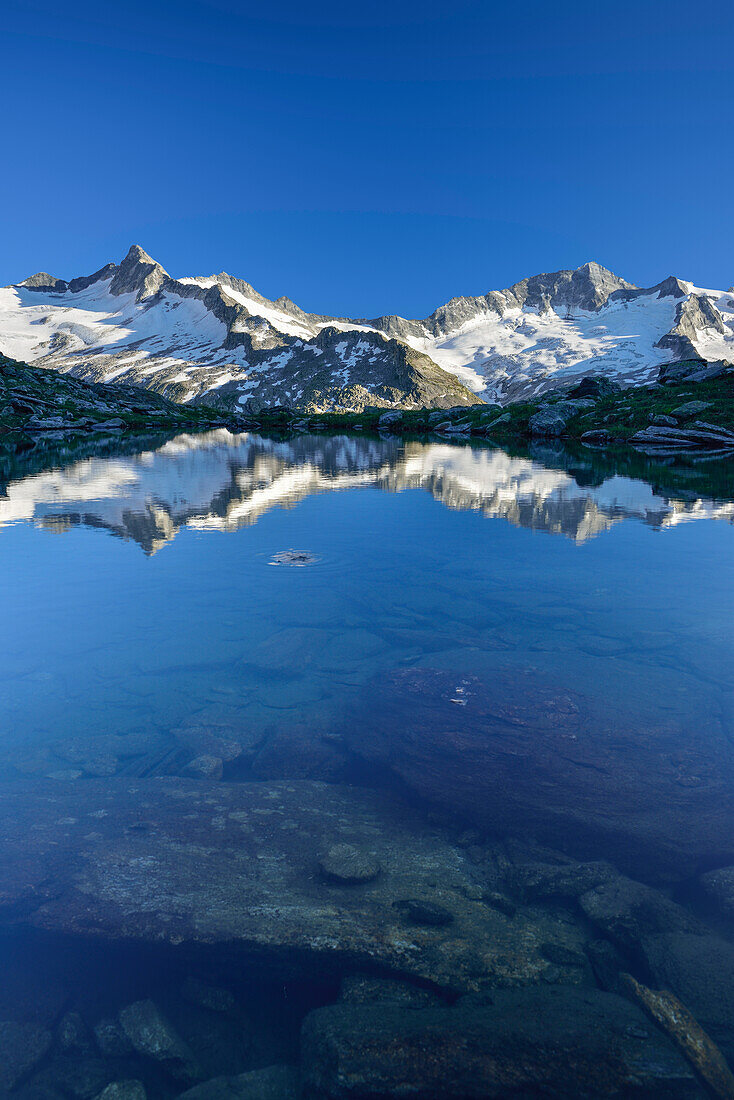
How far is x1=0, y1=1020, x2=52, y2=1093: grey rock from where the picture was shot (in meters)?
4.75

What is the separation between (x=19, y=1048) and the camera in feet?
16.2

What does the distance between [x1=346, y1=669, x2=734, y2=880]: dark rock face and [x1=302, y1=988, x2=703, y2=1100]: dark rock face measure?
6.94ft

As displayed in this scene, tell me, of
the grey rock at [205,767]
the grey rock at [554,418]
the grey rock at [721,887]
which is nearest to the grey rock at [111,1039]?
the grey rock at [205,767]

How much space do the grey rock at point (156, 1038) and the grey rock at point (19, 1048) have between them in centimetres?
64

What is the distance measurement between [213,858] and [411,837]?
2421mm

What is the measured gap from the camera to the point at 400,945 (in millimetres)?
5762

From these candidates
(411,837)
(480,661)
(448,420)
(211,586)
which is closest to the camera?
(411,837)

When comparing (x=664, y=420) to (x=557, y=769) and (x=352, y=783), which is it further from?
(x=352, y=783)

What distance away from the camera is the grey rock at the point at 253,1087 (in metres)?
4.58

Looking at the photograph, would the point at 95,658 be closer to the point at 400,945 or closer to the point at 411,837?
the point at 411,837

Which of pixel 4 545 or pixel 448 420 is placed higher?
pixel 448 420

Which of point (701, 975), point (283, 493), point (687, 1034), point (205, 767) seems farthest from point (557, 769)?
point (283, 493)

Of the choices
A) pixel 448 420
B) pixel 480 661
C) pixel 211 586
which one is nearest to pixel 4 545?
pixel 211 586

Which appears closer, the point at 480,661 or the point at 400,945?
the point at 400,945
